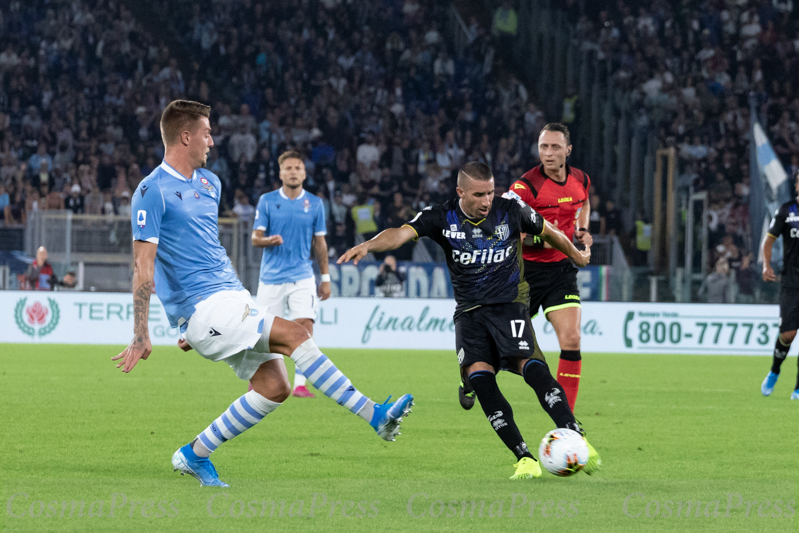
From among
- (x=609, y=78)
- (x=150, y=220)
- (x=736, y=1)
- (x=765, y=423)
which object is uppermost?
(x=736, y=1)

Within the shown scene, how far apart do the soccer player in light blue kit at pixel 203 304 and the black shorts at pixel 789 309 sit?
6.95 metres

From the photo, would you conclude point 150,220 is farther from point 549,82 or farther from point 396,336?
point 549,82

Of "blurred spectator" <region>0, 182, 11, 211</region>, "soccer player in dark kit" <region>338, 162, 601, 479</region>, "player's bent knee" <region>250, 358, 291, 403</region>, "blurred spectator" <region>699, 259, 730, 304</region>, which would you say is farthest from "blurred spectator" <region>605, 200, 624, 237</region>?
"player's bent knee" <region>250, 358, 291, 403</region>

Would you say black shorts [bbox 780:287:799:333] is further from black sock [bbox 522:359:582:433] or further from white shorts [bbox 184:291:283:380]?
white shorts [bbox 184:291:283:380]

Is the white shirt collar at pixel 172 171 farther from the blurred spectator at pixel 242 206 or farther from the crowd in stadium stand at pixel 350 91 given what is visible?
the crowd in stadium stand at pixel 350 91

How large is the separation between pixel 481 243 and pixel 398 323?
454 inches

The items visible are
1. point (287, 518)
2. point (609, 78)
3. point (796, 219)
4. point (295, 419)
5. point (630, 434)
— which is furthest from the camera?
point (609, 78)

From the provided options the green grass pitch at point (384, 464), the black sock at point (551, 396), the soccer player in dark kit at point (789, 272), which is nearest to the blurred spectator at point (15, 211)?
the green grass pitch at point (384, 464)

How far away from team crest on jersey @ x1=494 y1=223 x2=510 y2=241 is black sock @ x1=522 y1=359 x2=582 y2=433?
80cm

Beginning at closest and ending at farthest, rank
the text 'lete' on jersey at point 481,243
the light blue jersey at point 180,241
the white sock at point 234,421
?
the light blue jersey at point 180,241 < the white sock at point 234,421 < the text 'lete' on jersey at point 481,243

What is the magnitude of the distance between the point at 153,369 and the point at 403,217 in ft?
26.2

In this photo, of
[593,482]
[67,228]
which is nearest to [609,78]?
[67,228]

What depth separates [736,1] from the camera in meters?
26.4

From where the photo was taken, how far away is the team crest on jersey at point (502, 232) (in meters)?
6.39
